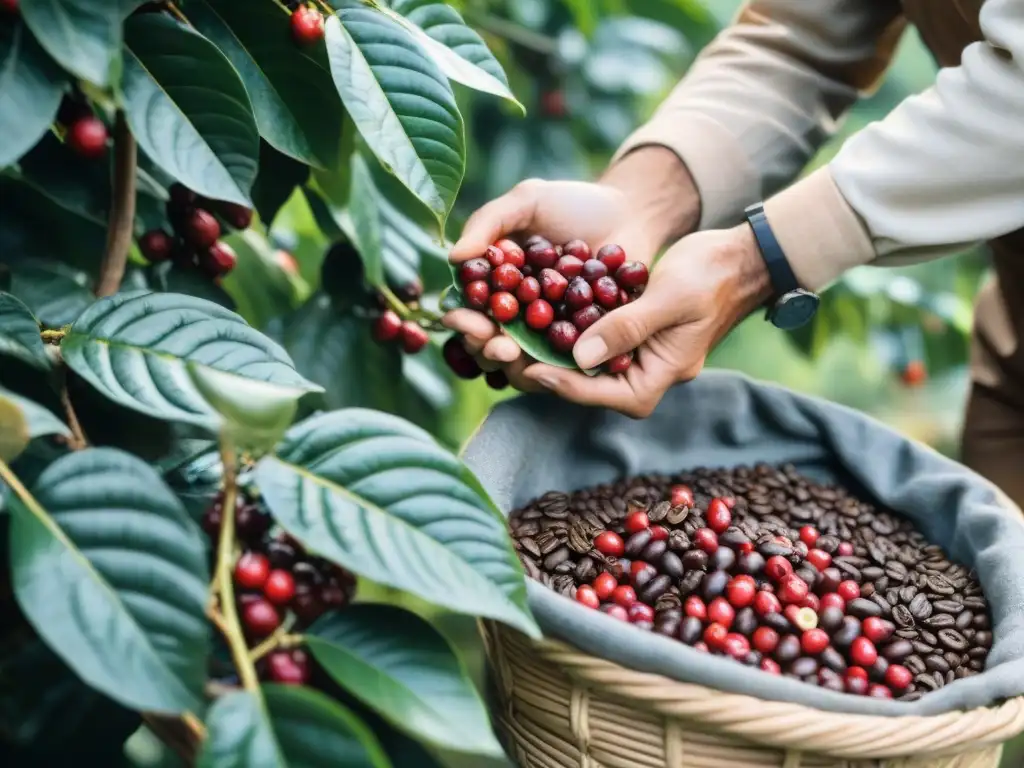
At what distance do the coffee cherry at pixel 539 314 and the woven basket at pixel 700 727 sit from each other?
0.32 m

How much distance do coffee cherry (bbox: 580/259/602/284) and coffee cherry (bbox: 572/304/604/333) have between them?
33mm

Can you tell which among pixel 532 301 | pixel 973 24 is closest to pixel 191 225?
pixel 532 301

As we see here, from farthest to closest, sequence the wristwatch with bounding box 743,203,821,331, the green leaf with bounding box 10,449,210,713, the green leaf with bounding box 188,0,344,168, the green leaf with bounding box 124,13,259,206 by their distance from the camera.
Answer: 1. the wristwatch with bounding box 743,203,821,331
2. the green leaf with bounding box 188,0,344,168
3. the green leaf with bounding box 124,13,259,206
4. the green leaf with bounding box 10,449,210,713

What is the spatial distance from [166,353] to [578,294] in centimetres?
47

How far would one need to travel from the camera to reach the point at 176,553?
527 millimetres

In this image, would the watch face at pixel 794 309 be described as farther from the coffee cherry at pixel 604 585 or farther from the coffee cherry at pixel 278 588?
the coffee cherry at pixel 278 588

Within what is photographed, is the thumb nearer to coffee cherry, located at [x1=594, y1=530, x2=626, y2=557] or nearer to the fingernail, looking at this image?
the fingernail

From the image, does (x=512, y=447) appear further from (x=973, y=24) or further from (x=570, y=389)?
(x=973, y=24)

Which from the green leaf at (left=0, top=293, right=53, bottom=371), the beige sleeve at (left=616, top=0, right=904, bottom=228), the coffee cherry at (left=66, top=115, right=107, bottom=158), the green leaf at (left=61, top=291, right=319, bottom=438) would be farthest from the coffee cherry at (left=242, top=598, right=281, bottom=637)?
the beige sleeve at (left=616, top=0, right=904, bottom=228)

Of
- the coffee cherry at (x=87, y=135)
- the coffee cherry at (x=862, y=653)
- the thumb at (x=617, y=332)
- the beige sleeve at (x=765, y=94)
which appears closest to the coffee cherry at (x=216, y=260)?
the coffee cherry at (x=87, y=135)

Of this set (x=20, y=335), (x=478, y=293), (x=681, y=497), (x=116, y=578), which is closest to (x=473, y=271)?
(x=478, y=293)

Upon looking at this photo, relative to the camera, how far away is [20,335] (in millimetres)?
679

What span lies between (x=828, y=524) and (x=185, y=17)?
84 cm

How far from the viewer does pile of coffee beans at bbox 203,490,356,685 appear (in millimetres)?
583
